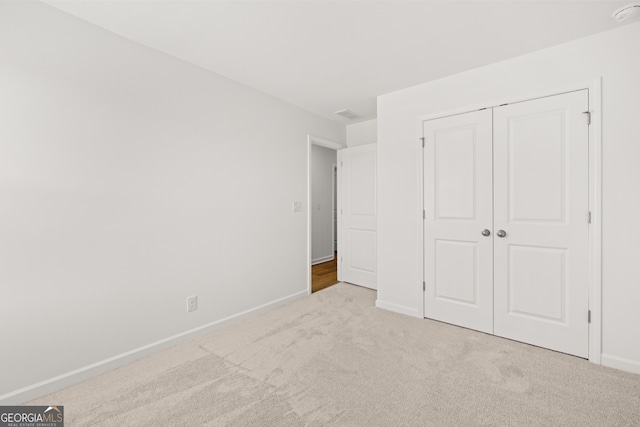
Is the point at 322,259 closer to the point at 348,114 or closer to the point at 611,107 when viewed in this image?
the point at 348,114

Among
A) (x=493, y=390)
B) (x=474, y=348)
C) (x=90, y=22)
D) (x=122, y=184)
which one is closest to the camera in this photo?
(x=493, y=390)

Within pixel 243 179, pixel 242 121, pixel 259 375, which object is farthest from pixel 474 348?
pixel 242 121

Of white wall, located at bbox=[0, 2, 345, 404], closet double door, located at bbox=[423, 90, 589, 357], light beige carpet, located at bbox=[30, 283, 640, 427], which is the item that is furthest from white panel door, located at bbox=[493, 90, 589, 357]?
white wall, located at bbox=[0, 2, 345, 404]

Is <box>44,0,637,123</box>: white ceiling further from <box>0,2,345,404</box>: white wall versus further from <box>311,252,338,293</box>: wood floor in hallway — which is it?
<box>311,252,338,293</box>: wood floor in hallway

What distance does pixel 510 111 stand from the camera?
2432mm

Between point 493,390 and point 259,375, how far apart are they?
1575 mm

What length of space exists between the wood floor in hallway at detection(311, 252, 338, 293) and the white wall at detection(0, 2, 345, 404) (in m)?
1.28

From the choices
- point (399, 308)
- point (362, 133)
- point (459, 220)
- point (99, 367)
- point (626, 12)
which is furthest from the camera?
point (362, 133)

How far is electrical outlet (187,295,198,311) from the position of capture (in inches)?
98.7

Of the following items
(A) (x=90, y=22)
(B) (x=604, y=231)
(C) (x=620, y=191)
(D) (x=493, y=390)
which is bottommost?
(D) (x=493, y=390)

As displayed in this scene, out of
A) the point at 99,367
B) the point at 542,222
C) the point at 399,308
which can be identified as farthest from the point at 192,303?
the point at 542,222

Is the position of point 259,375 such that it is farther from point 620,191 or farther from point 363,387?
point 620,191

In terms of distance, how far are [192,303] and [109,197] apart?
1145 mm

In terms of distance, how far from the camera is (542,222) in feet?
7.61
